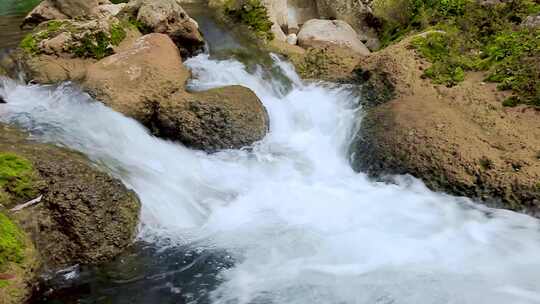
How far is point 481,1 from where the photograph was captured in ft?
35.7

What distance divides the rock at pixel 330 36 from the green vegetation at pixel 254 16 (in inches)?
35.5

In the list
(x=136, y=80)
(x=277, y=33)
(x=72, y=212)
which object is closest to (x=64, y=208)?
(x=72, y=212)

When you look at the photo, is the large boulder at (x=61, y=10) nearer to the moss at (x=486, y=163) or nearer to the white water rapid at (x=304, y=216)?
the white water rapid at (x=304, y=216)

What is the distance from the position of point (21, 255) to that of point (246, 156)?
422cm

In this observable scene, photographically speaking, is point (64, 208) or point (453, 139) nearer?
point (64, 208)

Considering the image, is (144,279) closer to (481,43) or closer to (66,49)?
(66,49)

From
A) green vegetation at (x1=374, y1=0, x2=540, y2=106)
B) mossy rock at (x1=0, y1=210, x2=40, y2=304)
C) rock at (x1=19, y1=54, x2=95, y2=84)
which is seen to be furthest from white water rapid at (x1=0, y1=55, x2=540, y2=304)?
green vegetation at (x1=374, y1=0, x2=540, y2=106)

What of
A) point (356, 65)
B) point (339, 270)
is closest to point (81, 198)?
point (339, 270)

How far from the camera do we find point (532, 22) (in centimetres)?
945

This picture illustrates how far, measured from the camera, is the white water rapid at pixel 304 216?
551 cm

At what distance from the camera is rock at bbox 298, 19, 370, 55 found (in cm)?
1205

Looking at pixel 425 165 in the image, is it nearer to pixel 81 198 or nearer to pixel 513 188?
pixel 513 188

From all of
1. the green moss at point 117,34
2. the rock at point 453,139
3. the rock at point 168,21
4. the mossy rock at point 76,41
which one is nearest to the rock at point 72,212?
the mossy rock at point 76,41

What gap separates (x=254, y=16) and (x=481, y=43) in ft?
18.9
